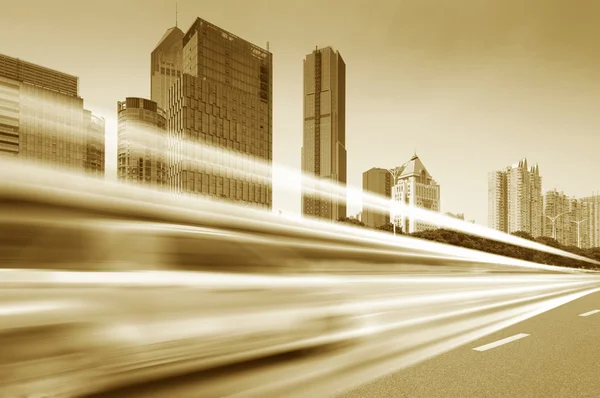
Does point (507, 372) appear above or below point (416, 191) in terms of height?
below

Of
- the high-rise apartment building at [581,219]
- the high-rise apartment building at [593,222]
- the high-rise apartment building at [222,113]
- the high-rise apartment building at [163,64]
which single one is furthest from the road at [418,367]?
the high-rise apartment building at [163,64]

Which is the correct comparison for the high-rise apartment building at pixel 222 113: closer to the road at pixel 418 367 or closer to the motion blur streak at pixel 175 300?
the road at pixel 418 367

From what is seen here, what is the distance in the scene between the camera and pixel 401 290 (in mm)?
9781

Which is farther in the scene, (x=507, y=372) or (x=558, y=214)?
(x=558, y=214)

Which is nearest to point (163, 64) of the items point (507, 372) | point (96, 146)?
point (96, 146)

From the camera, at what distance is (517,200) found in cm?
11850

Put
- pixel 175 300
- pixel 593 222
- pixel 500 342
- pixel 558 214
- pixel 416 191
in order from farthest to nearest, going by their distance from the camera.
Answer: pixel 593 222, pixel 558 214, pixel 416 191, pixel 500 342, pixel 175 300

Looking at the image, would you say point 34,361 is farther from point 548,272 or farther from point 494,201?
point 494,201

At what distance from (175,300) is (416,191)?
→ 4297 inches

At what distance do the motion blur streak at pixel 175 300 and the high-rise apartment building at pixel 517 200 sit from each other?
119674 mm

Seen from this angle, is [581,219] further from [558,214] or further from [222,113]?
[222,113]

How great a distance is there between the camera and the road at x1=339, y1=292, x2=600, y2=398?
433 centimetres

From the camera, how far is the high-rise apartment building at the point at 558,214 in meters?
124

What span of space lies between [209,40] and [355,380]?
147 meters
